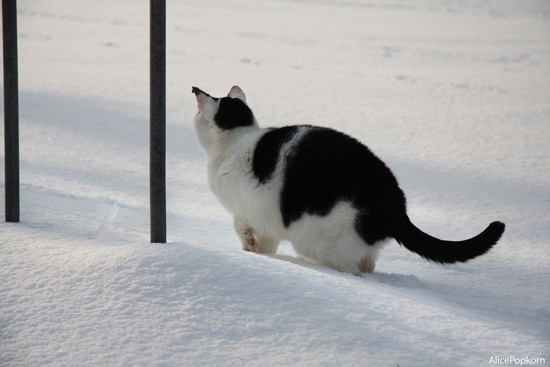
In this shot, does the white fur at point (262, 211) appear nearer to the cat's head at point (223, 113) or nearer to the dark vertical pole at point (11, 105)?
the cat's head at point (223, 113)

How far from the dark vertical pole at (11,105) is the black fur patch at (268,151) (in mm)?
1088

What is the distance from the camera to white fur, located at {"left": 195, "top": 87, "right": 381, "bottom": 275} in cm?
220

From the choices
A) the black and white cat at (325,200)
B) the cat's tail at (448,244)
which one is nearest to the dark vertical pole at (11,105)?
the black and white cat at (325,200)

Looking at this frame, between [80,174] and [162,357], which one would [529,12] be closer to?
[80,174]

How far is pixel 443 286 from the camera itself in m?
2.33

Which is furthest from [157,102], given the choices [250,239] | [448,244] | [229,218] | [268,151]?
[229,218]

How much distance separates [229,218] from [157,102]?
167 cm

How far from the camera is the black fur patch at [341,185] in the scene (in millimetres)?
2176

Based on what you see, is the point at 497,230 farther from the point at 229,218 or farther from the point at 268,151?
the point at 229,218

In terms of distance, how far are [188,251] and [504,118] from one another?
183 inches

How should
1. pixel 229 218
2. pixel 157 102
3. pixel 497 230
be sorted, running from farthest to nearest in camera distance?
pixel 229 218
pixel 497 230
pixel 157 102

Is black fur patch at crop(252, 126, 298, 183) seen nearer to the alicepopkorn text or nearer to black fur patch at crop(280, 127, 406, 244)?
black fur patch at crop(280, 127, 406, 244)

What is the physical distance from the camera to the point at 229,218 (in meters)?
3.41


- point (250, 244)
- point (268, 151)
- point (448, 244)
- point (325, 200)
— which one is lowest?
point (250, 244)
